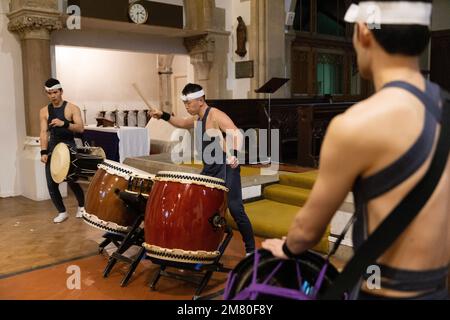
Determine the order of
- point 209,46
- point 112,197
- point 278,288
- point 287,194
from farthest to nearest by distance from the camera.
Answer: point 209,46 < point 287,194 < point 112,197 < point 278,288

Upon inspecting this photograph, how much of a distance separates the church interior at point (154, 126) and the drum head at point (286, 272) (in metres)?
0.92

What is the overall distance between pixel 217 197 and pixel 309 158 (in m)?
3.72

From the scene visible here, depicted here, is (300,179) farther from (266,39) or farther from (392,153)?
(392,153)

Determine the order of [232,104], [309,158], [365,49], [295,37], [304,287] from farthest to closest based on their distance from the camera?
[295,37], [232,104], [309,158], [304,287], [365,49]

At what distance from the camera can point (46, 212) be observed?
6.20 m

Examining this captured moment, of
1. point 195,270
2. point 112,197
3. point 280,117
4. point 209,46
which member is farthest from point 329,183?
point 209,46

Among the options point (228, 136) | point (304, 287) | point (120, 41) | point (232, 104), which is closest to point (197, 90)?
point (228, 136)

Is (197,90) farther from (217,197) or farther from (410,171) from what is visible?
(410,171)

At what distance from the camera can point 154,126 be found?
31.3 ft

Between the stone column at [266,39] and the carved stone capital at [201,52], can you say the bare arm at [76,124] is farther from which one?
the stone column at [266,39]

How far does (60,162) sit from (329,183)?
14.2ft

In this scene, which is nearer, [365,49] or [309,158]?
[365,49]

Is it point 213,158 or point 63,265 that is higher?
point 213,158

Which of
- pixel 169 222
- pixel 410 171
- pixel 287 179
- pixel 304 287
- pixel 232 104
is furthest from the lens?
pixel 232 104
